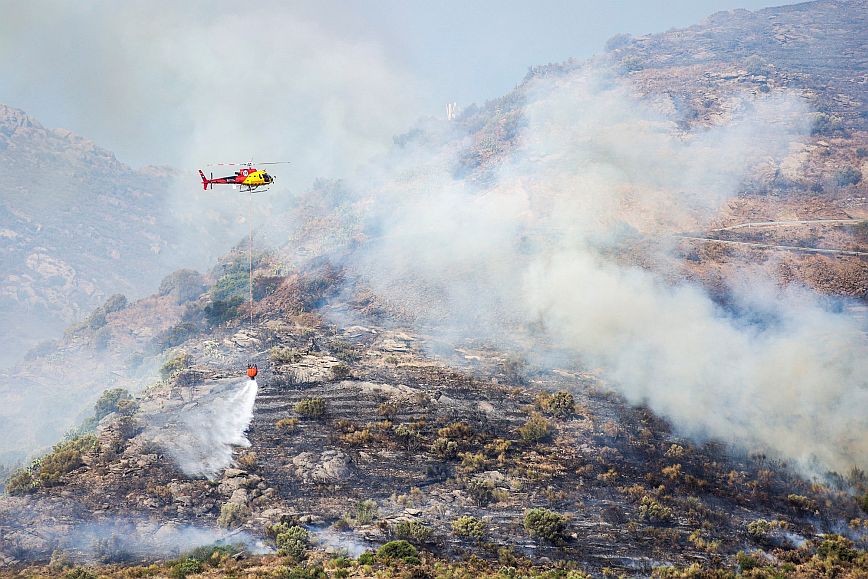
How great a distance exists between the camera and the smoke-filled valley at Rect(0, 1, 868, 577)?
29406 millimetres

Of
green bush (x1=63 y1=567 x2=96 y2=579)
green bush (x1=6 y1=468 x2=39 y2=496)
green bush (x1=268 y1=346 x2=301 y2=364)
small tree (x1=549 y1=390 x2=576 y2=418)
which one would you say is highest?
green bush (x1=268 y1=346 x2=301 y2=364)

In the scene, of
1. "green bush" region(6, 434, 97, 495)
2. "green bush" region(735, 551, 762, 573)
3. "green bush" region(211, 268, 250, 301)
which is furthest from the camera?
"green bush" region(211, 268, 250, 301)

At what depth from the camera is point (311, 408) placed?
40.1 m

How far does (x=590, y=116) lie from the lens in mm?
88062

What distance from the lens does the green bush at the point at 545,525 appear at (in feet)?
95.3

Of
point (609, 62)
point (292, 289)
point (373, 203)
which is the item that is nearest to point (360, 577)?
point (292, 289)

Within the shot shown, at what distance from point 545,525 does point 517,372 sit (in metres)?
17.0

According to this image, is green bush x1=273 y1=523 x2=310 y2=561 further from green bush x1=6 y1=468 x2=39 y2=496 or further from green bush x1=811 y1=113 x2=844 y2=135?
green bush x1=811 y1=113 x2=844 y2=135

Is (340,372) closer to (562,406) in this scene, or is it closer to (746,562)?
(562,406)

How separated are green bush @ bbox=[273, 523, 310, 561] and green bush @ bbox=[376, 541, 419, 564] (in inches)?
112

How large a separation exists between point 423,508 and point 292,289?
123ft

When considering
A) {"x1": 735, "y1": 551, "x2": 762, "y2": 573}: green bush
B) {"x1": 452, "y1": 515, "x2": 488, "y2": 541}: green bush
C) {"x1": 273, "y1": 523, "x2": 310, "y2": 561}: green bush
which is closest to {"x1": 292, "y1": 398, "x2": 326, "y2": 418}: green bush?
{"x1": 273, "y1": 523, "x2": 310, "y2": 561}: green bush

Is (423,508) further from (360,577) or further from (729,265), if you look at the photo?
(729,265)

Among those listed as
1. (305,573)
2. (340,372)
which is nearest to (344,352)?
(340,372)
